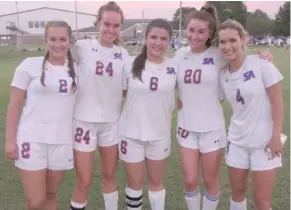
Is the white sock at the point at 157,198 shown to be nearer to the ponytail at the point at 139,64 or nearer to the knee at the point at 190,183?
the knee at the point at 190,183

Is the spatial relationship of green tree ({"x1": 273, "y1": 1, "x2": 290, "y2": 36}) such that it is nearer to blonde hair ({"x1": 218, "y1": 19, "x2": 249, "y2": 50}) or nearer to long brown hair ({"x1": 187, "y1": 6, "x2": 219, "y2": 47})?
long brown hair ({"x1": 187, "y1": 6, "x2": 219, "y2": 47})

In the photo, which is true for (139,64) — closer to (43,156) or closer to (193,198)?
(43,156)

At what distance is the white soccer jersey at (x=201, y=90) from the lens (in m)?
3.79

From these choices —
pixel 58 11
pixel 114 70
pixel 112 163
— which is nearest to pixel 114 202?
pixel 112 163

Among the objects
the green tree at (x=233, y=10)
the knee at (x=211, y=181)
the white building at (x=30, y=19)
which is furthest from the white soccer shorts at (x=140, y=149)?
the white building at (x=30, y=19)

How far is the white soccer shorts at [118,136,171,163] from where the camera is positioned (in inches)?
152

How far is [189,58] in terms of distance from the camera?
3904 mm

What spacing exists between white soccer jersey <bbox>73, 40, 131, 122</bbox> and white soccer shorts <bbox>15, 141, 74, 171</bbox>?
41 cm

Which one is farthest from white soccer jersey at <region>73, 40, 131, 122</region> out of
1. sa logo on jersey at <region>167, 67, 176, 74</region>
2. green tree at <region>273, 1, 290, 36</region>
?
green tree at <region>273, 1, 290, 36</region>

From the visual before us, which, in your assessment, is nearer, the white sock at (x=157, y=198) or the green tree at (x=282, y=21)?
the white sock at (x=157, y=198)

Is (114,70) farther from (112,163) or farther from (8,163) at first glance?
(8,163)

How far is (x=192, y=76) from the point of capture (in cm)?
379

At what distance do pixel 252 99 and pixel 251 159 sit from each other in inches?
20.4

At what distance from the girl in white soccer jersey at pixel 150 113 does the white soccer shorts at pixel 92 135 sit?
94 mm
